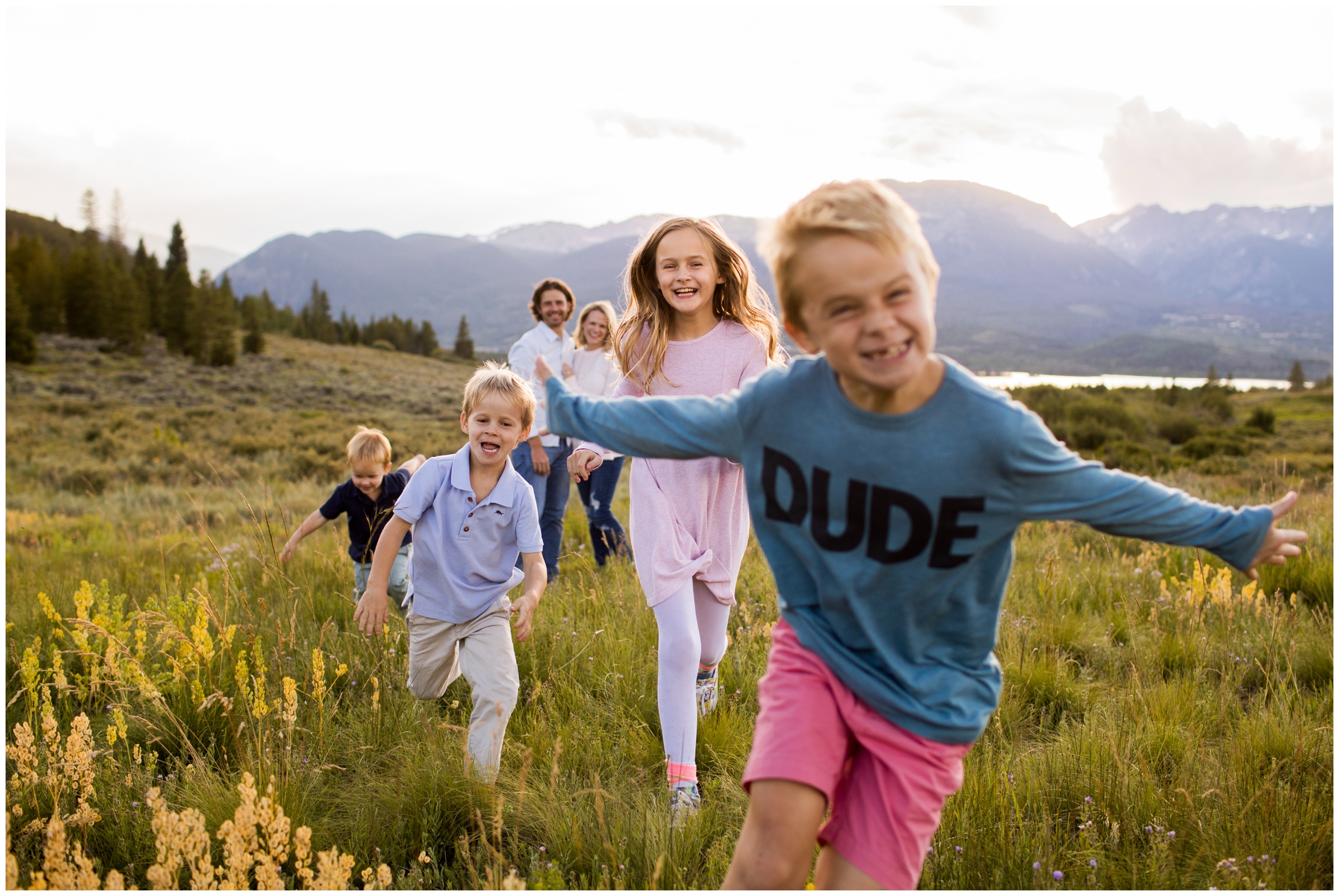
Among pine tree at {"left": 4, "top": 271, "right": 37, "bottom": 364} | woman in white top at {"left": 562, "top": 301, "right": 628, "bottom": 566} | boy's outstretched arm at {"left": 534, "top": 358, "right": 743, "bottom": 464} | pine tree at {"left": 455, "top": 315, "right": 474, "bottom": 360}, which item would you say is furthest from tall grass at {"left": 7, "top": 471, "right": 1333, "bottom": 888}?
pine tree at {"left": 455, "top": 315, "right": 474, "bottom": 360}

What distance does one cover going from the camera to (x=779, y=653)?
1993 mm

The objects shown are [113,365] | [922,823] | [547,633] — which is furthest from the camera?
[113,365]

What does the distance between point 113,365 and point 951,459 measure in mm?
54641

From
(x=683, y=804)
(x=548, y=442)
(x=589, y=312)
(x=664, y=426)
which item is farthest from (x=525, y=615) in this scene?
(x=589, y=312)

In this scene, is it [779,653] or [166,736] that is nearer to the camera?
[779,653]

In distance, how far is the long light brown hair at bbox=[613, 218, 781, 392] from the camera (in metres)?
3.51

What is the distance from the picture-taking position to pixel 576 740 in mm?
3289

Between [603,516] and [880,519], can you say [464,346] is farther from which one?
[880,519]

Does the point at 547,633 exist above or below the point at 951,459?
below

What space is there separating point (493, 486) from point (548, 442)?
2.91 m

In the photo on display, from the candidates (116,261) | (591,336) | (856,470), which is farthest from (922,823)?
(116,261)

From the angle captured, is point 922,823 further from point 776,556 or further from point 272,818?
point 272,818

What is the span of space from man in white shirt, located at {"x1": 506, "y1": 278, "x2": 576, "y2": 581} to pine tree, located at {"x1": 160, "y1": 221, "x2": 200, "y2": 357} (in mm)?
54242

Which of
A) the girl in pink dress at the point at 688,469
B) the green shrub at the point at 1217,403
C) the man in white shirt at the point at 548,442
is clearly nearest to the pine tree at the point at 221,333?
the man in white shirt at the point at 548,442
